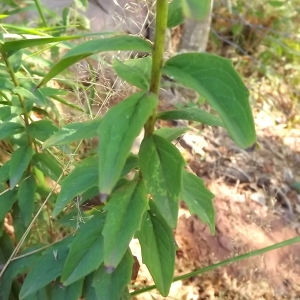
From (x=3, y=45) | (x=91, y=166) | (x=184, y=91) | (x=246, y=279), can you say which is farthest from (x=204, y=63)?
(x=184, y=91)

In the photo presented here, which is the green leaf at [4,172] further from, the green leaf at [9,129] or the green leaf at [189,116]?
the green leaf at [189,116]

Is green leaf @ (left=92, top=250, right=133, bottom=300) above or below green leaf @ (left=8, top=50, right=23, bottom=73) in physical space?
below

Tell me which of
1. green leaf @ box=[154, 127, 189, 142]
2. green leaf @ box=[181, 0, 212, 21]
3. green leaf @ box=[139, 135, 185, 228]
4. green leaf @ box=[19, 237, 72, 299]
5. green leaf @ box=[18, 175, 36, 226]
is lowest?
green leaf @ box=[19, 237, 72, 299]

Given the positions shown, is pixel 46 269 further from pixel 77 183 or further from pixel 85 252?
pixel 77 183

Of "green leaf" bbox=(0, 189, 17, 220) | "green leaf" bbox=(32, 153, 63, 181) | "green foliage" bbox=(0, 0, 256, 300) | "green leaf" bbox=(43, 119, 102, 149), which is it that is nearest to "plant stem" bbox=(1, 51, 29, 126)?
"green foliage" bbox=(0, 0, 256, 300)

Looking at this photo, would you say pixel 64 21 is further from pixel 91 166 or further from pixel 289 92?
pixel 289 92

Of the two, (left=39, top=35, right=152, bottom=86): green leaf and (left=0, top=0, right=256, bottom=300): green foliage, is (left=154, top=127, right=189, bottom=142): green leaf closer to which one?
(left=0, top=0, right=256, bottom=300): green foliage
